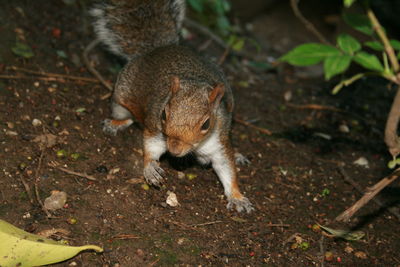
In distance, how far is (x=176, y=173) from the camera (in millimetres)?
3078

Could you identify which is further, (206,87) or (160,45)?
(160,45)

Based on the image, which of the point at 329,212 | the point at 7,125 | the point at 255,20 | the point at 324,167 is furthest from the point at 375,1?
the point at 7,125

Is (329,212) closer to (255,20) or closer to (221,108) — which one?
(221,108)

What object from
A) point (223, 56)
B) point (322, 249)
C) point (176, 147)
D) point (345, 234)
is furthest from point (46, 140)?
point (223, 56)

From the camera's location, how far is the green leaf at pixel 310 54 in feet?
4.74

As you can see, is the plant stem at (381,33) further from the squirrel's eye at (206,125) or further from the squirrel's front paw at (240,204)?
the squirrel's front paw at (240,204)

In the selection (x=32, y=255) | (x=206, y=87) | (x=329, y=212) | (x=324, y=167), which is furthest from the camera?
(x=324, y=167)

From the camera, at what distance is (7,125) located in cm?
289

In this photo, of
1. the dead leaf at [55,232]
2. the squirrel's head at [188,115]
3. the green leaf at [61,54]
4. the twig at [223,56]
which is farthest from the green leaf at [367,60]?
the twig at [223,56]

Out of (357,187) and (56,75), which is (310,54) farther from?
(56,75)

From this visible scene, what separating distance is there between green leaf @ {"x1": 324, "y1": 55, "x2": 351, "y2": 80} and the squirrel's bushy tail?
2193mm

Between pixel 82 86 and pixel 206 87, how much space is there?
49.4 inches

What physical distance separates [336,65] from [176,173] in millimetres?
1809

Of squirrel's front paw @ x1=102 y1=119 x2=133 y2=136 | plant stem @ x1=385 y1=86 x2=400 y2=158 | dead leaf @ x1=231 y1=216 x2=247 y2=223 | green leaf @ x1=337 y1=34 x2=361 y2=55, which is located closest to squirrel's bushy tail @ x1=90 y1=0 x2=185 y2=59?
squirrel's front paw @ x1=102 y1=119 x2=133 y2=136
